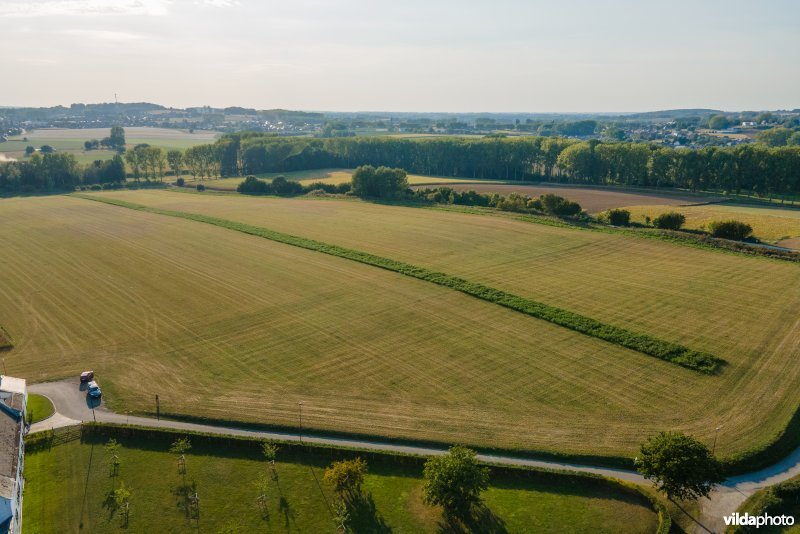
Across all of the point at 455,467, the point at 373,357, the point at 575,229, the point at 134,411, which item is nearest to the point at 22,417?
the point at 134,411

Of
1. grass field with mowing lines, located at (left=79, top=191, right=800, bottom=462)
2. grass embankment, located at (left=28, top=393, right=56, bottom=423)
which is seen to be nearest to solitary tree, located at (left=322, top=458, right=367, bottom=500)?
grass field with mowing lines, located at (left=79, top=191, right=800, bottom=462)

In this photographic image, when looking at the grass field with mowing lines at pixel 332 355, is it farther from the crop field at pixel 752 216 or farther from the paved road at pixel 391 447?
the crop field at pixel 752 216

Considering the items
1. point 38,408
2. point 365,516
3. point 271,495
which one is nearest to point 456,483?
point 365,516

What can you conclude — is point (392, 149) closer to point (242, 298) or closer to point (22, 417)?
point (242, 298)

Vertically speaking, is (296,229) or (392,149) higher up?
(392,149)

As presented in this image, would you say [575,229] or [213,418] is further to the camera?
[575,229]

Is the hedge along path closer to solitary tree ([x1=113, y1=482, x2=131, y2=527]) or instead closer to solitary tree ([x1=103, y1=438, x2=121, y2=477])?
solitary tree ([x1=103, y1=438, x2=121, y2=477])
